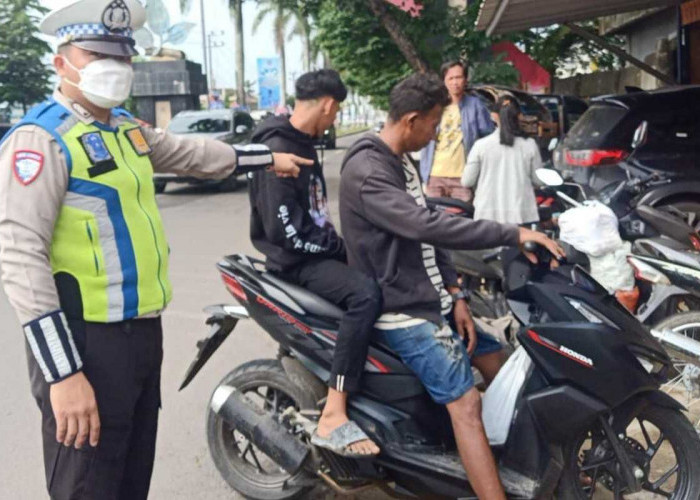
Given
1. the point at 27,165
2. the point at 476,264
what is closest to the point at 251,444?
the point at 27,165

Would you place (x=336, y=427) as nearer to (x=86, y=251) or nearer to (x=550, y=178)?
(x=86, y=251)

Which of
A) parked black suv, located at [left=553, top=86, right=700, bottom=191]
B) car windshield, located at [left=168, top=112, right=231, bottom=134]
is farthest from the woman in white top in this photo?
car windshield, located at [left=168, top=112, right=231, bottom=134]

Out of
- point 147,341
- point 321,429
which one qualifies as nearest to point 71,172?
point 147,341

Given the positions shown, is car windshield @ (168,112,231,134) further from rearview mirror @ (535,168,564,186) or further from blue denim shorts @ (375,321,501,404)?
blue denim shorts @ (375,321,501,404)

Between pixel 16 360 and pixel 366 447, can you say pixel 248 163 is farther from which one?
pixel 16 360

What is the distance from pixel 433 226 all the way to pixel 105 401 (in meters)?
1.21

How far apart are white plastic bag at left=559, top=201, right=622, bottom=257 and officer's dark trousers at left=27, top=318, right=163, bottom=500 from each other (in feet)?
5.06

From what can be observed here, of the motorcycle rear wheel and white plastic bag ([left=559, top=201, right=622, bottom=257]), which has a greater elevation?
white plastic bag ([left=559, top=201, right=622, bottom=257])

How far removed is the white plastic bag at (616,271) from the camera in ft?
12.7

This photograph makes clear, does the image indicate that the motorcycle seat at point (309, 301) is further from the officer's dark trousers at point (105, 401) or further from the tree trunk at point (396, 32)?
the tree trunk at point (396, 32)

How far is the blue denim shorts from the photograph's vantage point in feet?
8.94

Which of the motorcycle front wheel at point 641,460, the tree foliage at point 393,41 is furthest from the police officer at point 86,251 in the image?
the tree foliage at point 393,41

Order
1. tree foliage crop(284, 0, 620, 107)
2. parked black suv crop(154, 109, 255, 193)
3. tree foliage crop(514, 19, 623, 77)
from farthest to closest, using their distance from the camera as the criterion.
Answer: tree foliage crop(514, 19, 623, 77) < parked black suv crop(154, 109, 255, 193) < tree foliage crop(284, 0, 620, 107)

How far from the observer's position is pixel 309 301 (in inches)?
117
